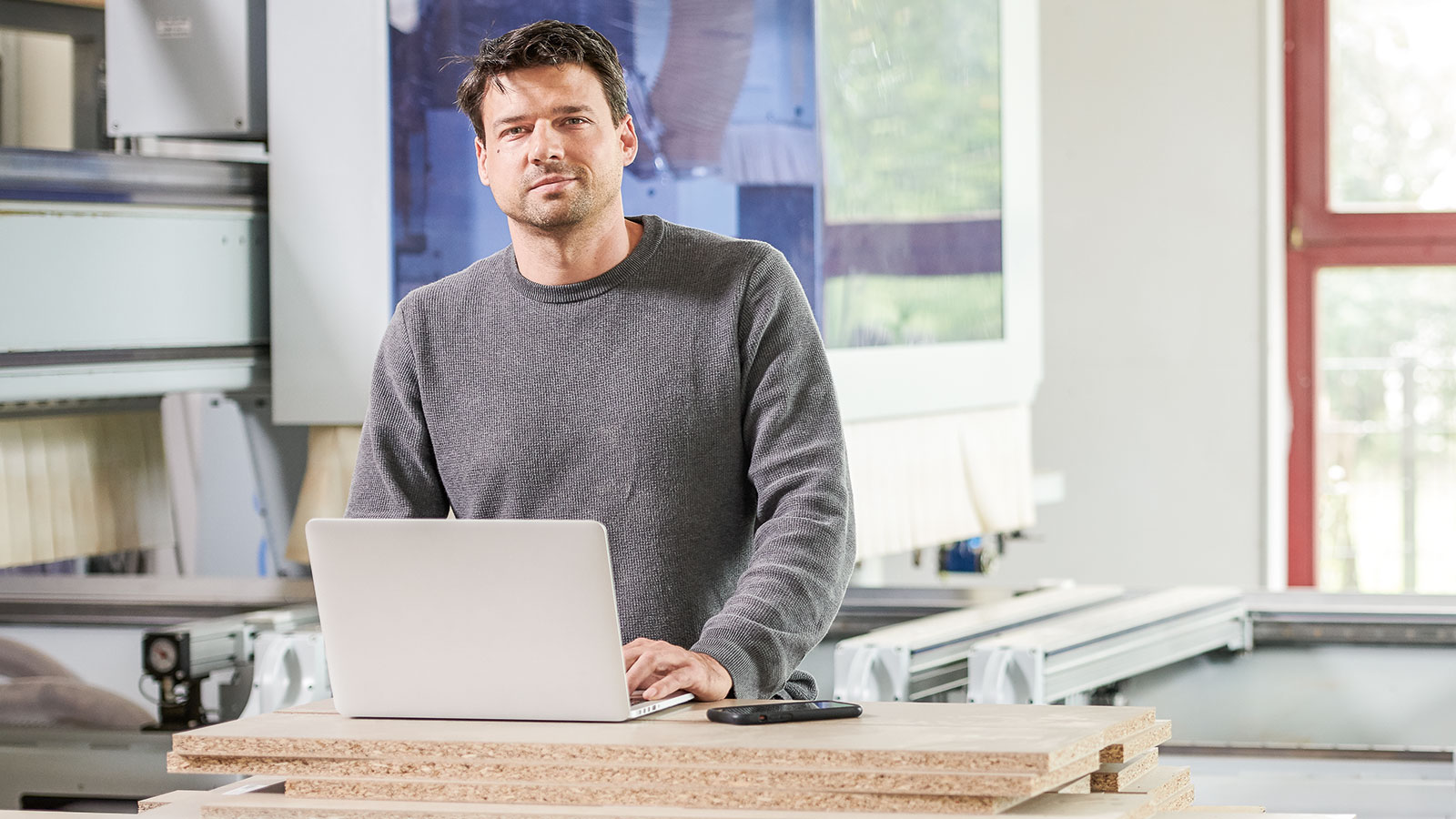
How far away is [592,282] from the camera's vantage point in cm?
170

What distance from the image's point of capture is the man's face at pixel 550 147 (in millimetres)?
1644

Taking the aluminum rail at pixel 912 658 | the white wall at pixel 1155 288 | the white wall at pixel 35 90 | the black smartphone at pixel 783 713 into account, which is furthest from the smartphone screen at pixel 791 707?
the white wall at pixel 1155 288

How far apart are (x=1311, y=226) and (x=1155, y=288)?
474 millimetres

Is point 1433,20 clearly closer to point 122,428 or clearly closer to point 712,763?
point 122,428

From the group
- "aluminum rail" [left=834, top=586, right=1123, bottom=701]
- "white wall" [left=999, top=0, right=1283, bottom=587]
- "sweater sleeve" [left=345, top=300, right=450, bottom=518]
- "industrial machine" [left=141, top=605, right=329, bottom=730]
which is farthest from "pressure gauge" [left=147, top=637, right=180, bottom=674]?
"white wall" [left=999, top=0, right=1283, bottom=587]

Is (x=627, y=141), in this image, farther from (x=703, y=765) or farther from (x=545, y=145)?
(x=703, y=765)

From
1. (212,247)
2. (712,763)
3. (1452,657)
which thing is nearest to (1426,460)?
(1452,657)

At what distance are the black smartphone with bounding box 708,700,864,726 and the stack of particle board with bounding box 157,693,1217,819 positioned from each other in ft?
0.03

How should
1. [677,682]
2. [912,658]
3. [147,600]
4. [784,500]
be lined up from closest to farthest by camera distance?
[677,682] < [784,500] < [912,658] < [147,600]

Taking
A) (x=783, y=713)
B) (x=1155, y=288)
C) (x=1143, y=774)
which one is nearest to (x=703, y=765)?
(x=783, y=713)

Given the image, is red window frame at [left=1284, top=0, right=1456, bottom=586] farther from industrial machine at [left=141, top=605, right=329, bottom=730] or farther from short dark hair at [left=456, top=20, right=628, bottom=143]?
short dark hair at [left=456, top=20, right=628, bottom=143]

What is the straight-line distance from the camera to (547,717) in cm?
128

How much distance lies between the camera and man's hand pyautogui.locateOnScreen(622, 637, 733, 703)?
1391 mm

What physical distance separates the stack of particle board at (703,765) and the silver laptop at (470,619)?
2cm
